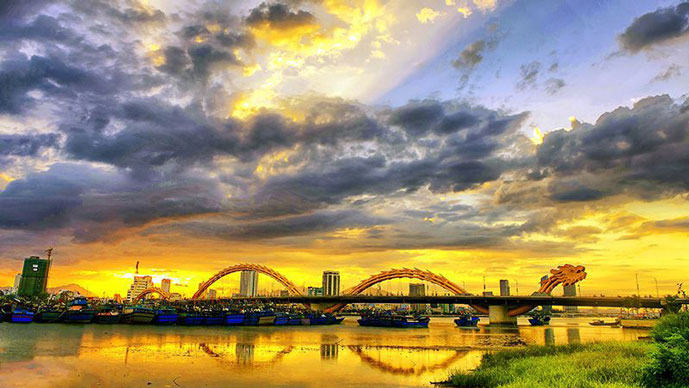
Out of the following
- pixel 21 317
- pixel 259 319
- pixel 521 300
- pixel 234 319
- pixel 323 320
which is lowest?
pixel 323 320

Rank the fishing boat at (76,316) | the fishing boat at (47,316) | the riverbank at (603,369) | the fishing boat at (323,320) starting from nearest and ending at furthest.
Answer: the riverbank at (603,369) < the fishing boat at (47,316) < the fishing boat at (76,316) < the fishing boat at (323,320)

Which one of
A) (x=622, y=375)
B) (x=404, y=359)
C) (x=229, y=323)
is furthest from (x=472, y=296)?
(x=622, y=375)

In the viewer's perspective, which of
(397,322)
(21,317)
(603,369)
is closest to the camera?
(603,369)

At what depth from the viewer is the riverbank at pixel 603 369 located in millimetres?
15809

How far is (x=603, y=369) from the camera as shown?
20.3 metres

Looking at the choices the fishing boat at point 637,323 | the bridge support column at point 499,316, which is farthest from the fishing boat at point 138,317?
the fishing boat at point 637,323

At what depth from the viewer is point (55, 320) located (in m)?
87.4

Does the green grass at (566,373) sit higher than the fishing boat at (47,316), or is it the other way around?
the green grass at (566,373)

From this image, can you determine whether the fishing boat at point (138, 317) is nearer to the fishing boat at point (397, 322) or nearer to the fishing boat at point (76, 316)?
the fishing boat at point (76, 316)

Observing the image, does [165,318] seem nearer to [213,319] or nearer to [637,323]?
[213,319]

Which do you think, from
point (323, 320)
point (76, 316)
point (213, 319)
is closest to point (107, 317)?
point (76, 316)

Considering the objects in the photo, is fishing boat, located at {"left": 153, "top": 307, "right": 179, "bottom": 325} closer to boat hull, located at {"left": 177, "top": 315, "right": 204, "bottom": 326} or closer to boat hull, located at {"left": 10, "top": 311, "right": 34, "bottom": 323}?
boat hull, located at {"left": 177, "top": 315, "right": 204, "bottom": 326}

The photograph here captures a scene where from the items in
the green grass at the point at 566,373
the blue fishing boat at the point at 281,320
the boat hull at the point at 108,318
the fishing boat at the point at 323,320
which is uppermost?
the green grass at the point at 566,373

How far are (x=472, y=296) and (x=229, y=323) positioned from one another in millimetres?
71838
